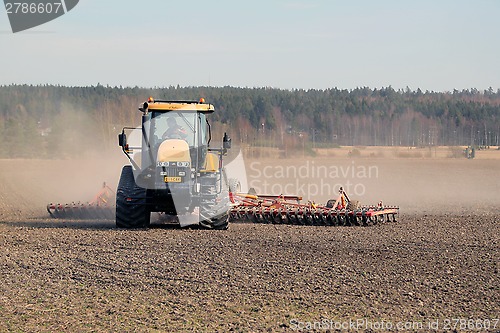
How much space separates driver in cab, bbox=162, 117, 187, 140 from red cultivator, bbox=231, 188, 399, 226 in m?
3.30

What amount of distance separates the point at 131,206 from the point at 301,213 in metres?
4.81

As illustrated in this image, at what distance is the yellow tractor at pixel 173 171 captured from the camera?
1744cm

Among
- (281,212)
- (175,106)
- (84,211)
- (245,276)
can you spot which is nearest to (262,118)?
(84,211)

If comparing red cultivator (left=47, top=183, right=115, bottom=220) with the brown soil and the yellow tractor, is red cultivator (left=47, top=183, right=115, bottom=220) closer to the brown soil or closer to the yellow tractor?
the brown soil

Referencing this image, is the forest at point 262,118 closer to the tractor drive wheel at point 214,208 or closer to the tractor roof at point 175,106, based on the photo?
the tractor roof at point 175,106

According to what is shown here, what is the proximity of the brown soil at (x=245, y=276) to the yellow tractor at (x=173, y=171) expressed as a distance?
1.85 feet

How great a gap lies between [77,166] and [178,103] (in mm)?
23416

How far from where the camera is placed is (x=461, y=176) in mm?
46406

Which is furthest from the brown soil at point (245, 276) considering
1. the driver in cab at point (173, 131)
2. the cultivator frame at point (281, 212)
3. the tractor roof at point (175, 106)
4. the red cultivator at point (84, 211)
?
the tractor roof at point (175, 106)

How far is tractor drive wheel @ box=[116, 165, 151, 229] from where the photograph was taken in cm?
1761

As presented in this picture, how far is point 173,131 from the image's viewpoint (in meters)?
18.2

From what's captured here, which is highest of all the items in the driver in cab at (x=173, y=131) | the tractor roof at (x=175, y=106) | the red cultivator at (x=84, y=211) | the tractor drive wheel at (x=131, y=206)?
the tractor roof at (x=175, y=106)

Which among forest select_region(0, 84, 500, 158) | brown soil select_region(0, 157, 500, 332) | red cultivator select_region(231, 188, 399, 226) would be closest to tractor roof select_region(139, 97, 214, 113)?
brown soil select_region(0, 157, 500, 332)

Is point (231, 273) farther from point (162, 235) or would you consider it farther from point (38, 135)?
point (38, 135)
